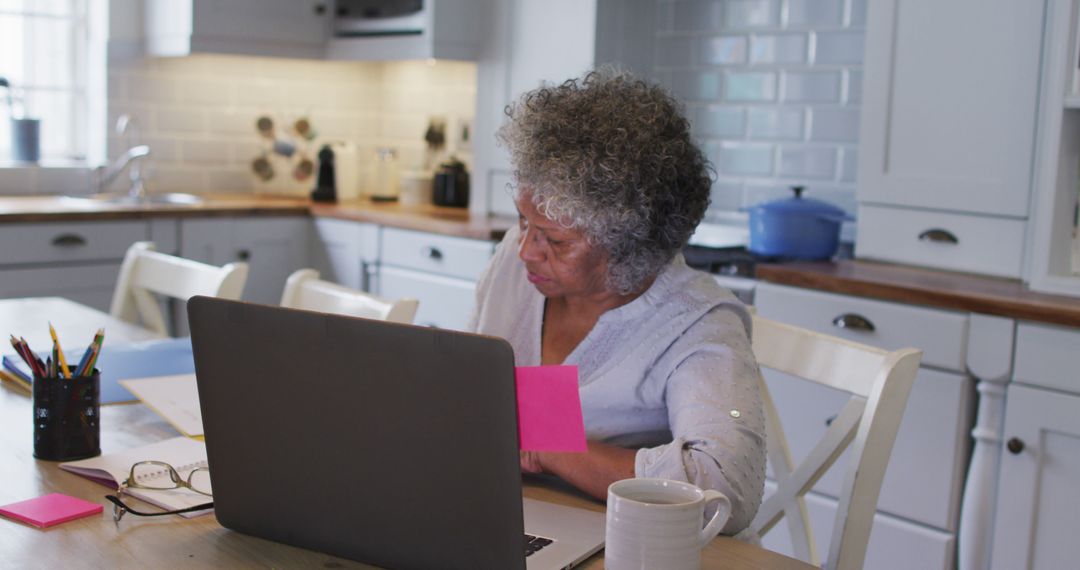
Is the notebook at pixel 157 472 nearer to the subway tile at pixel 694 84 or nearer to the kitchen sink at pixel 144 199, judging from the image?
the subway tile at pixel 694 84

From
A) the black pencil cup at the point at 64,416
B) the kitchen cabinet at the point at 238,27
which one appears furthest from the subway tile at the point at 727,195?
the black pencil cup at the point at 64,416

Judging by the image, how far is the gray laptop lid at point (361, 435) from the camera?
3.29 feet

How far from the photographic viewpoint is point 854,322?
2.70m

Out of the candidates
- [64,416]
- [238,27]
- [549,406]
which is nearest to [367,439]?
[549,406]

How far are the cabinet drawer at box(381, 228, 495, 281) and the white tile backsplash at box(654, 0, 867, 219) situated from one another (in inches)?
31.5

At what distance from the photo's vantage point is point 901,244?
3014 mm

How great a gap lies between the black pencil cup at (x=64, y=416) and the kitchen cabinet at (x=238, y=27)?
3.03m

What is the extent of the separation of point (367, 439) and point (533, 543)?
22 cm

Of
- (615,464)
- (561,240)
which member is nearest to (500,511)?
(615,464)

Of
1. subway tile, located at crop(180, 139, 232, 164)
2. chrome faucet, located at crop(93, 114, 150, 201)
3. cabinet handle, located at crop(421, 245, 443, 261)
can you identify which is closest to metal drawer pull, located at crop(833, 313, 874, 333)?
cabinet handle, located at crop(421, 245, 443, 261)

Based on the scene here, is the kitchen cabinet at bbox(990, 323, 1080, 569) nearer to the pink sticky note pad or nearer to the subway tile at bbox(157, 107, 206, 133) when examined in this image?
the pink sticky note pad

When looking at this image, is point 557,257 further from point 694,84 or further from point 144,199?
point 144,199

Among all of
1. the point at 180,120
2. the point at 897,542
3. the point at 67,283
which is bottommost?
the point at 897,542

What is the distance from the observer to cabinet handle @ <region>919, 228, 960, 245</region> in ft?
9.54
